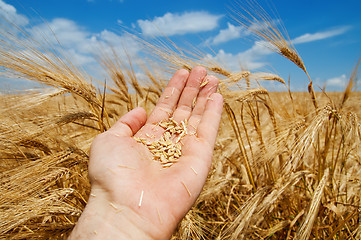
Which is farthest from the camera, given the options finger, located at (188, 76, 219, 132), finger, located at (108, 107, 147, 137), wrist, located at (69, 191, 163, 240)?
finger, located at (188, 76, 219, 132)

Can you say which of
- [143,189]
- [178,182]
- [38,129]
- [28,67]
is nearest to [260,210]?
[178,182]

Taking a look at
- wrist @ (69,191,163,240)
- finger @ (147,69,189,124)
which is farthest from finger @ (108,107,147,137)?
wrist @ (69,191,163,240)

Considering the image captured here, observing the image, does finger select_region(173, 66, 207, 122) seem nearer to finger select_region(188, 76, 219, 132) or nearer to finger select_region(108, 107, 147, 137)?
finger select_region(188, 76, 219, 132)

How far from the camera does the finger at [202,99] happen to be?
1972mm

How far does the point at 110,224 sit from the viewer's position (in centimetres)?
115

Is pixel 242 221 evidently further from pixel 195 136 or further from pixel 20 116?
pixel 20 116

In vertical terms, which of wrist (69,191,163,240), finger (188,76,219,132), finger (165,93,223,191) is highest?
finger (188,76,219,132)

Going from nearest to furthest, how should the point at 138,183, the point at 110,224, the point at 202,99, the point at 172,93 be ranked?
1. the point at 110,224
2. the point at 138,183
3. the point at 202,99
4. the point at 172,93

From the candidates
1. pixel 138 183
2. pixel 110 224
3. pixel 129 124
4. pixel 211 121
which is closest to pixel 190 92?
pixel 211 121

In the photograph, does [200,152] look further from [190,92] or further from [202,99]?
[190,92]

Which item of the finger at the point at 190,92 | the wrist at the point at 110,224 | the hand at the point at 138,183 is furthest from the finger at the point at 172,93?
the wrist at the point at 110,224

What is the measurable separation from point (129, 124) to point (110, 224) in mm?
748

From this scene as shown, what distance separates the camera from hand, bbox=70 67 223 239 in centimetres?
117

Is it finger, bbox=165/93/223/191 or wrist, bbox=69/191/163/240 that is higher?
finger, bbox=165/93/223/191
